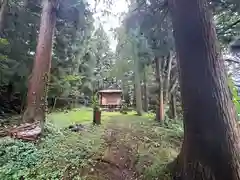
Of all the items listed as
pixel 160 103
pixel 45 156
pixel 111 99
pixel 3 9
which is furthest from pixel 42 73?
pixel 111 99

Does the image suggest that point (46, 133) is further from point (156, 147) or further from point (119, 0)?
point (119, 0)

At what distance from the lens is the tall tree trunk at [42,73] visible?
245 inches

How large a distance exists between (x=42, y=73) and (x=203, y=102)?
4.92 meters

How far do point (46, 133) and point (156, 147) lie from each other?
279 centimetres

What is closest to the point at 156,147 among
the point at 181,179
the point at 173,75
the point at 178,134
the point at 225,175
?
the point at 178,134

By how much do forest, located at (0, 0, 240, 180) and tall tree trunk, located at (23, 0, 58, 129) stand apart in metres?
0.03

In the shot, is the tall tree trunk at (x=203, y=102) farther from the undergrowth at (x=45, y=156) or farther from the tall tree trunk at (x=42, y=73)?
the tall tree trunk at (x=42, y=73)

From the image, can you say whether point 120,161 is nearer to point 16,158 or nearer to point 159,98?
point 16,158

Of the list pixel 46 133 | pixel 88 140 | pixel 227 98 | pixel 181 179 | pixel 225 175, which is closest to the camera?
pixel 225 175

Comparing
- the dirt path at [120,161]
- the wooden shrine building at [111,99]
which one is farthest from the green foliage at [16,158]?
the wooden shrine building at [111,99]

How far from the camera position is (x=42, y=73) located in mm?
6441

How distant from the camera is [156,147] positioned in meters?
4.98

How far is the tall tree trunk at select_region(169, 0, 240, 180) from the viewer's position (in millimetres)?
2664

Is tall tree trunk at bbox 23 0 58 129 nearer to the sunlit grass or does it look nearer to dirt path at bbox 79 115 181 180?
the sunlit grass
